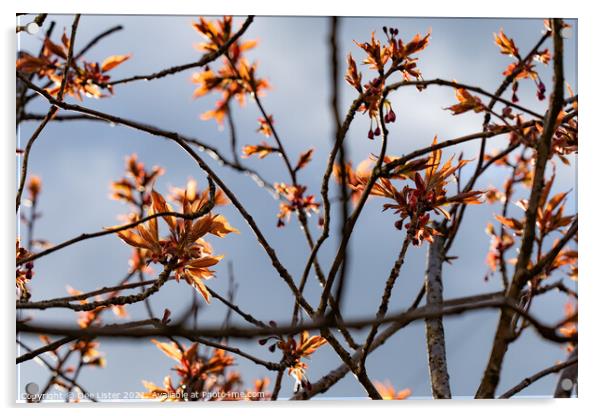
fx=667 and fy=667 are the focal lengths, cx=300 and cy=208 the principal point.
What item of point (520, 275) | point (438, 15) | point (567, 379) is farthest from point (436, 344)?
point (438, 15)

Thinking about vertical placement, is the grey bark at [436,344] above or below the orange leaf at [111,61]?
below

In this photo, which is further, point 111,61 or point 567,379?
point 111,61

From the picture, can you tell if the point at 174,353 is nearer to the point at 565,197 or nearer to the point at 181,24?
the point at 181,24

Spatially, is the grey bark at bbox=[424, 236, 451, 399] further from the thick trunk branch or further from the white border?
the thick trunk branch

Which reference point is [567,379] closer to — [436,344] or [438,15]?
[436,344]

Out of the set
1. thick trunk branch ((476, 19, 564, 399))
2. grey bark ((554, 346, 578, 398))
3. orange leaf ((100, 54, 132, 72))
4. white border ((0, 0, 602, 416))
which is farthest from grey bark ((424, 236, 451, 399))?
orange leaf ((100, 54, 132, 72))

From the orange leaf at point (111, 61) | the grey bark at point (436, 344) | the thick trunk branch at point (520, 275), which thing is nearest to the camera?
the thick trunk branch at point (520, 275)

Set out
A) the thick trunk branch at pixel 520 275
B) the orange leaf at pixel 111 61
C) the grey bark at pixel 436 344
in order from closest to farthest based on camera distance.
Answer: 1. the thick trunk branch at pixel 520 275
2. the grey bark at pixel 436 344
3. the orange leaf at pixel 111 61

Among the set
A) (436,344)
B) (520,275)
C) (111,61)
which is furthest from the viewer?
(111,61)

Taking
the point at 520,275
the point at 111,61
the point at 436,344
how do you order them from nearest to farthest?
1. the point at 520,275
2. the point at 436,344
3. the point at 111,61

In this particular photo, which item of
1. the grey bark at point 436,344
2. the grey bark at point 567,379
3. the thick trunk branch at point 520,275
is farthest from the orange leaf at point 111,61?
the grey bark at point 567,379

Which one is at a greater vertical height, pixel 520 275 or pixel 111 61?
pixel 111 61

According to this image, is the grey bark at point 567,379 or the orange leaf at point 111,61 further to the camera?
the orange leaf at point 111,61

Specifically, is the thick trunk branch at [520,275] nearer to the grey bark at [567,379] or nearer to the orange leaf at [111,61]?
the grey bark at [567,379]
